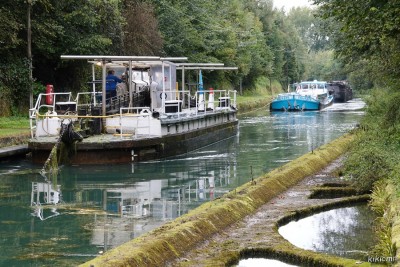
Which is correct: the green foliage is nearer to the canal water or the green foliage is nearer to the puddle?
the canal water

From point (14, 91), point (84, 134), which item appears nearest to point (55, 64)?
point (14, 91)

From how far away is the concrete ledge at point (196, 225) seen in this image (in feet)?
27.7

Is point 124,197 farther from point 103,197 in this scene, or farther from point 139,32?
point 139,32

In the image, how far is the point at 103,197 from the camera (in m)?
17.2

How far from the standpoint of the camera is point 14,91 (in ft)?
108

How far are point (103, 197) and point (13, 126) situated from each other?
13.4m

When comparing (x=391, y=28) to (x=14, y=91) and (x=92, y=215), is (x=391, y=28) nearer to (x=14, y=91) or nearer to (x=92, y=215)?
(x=92, y=215)

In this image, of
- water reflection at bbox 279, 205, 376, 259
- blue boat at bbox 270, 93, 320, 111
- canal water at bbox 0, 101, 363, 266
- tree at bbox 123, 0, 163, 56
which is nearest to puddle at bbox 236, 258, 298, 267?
water reflection at bbox 279, 205, 376, 259

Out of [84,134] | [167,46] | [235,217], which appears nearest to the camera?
[235,217]

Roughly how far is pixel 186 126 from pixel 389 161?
1525cm

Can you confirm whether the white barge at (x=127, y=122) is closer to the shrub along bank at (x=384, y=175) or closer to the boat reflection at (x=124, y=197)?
the boat reflection at (x=124, y=197)

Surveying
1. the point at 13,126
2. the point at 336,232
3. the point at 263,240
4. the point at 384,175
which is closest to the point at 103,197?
the point at 384,175

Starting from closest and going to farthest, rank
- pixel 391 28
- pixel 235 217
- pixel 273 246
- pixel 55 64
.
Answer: pixel 273 246 → pixel 235 217 → pixel 391 28 → pixel 55 64

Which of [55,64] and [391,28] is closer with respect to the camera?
[391,28]
